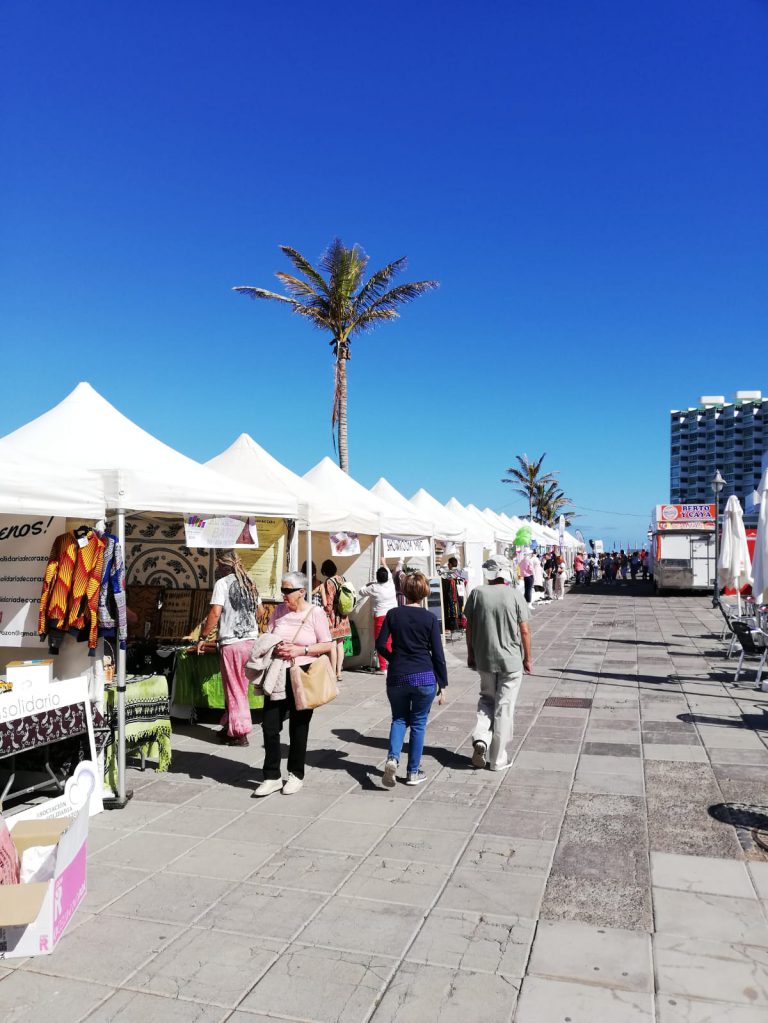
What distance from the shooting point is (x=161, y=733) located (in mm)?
6227

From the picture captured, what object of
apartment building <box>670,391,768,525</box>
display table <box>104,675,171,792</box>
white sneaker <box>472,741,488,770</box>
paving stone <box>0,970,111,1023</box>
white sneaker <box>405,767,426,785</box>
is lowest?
paving stone <box>0,970,111,1023</box>

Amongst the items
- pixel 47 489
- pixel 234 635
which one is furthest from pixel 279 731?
pixel 47 489

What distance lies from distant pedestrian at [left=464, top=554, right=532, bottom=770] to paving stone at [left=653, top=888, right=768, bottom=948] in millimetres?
2229

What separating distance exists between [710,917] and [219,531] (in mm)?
5456

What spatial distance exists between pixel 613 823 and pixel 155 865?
2884 mm

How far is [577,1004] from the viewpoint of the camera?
2.99 m

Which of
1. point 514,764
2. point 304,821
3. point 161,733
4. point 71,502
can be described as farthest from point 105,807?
point 514,764

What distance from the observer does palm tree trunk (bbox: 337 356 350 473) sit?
2212 cm

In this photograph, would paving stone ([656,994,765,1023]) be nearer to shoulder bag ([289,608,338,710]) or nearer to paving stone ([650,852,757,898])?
paving stone ([650,852,757,898])

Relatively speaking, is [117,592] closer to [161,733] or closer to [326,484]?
[161,733]

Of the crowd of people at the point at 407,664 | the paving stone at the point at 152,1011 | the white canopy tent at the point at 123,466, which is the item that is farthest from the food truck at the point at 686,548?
the paving stone at the point at 152,1011

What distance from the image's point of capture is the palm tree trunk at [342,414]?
22.1 metres

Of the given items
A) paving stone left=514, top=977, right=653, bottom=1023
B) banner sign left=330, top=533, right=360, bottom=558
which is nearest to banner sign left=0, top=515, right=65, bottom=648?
paving stone left=514, top=977, right=653, bottom=1023

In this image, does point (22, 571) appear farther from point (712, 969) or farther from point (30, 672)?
point (712, 969)
